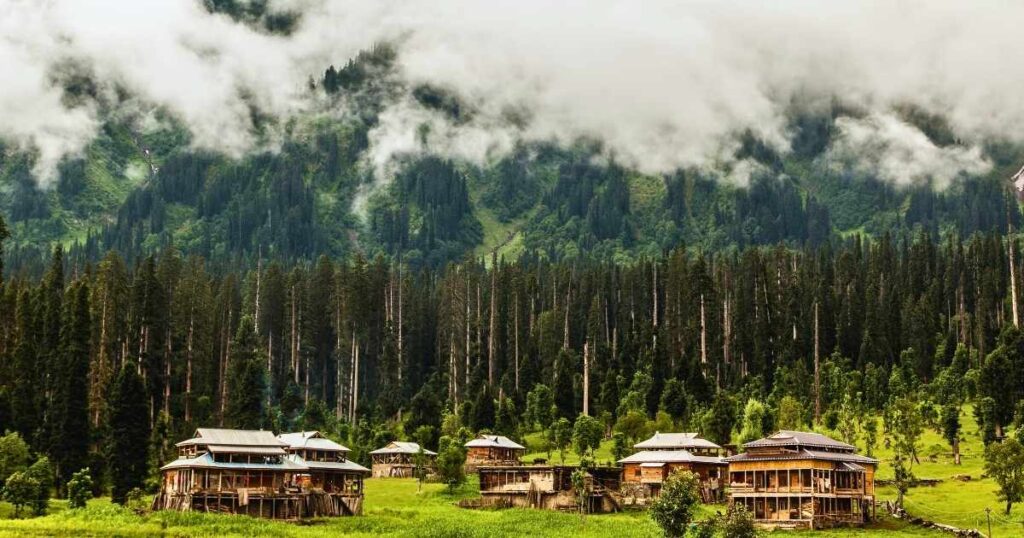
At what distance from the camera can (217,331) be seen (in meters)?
176

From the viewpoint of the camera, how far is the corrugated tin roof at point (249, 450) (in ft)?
374

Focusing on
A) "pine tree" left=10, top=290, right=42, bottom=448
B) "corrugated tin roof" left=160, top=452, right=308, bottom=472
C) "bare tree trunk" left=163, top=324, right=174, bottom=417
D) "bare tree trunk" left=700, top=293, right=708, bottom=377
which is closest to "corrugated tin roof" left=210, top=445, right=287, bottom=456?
"corrugated tin roof" left=160, top=452, right=308, bottom=472

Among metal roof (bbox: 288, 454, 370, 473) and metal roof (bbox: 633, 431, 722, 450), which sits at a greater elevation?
metal roof (bbox: 633, 431, 722, 450)

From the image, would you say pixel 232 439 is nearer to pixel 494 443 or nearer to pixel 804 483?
pixel 494 443

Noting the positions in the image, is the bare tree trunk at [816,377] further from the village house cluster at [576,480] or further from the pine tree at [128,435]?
the pine tree at [128,435]

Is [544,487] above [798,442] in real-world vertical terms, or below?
below

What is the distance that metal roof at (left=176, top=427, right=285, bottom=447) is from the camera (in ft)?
376

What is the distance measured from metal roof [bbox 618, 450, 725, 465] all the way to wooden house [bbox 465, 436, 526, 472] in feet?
63.9

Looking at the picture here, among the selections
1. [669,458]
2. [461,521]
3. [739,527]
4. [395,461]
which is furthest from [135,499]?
[739,527]

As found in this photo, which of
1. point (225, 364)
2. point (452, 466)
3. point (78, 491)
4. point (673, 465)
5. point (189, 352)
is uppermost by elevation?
point (189, 352)

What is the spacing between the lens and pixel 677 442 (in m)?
134

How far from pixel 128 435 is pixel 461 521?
3796cm

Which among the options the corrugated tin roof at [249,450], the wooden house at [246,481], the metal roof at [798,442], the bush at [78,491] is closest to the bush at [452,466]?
the wooden house at [246,481]

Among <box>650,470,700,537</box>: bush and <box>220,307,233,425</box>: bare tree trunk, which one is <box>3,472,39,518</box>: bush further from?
<box>650,470,700,537</box>: bush
